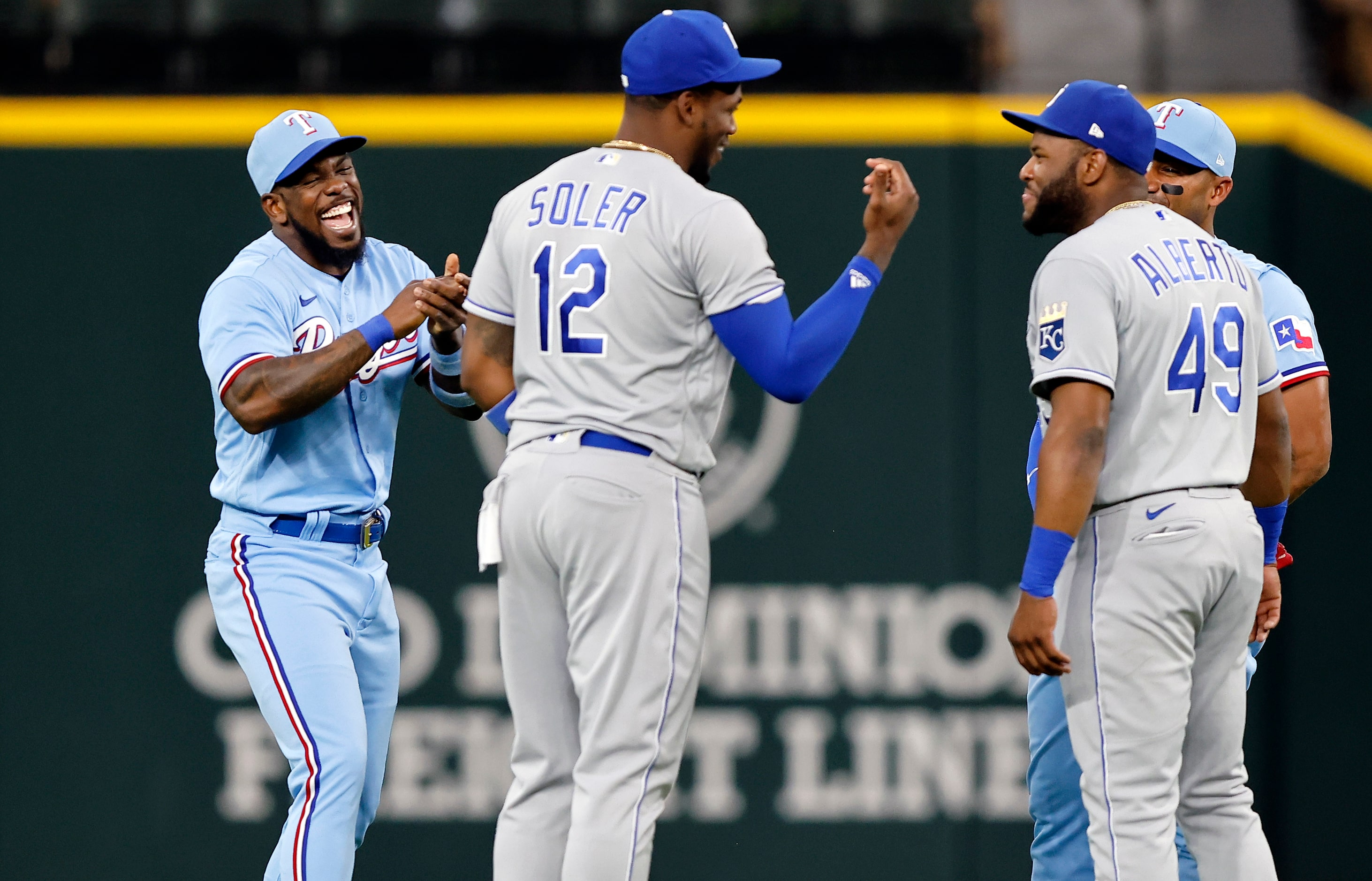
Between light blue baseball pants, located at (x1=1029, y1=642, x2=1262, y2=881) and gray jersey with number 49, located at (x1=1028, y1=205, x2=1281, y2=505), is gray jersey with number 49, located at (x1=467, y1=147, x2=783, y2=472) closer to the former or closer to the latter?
gray jersey with number 49, located at (x1=1028, y1=205, x2=1281, y2=505)

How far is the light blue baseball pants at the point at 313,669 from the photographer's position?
321cm

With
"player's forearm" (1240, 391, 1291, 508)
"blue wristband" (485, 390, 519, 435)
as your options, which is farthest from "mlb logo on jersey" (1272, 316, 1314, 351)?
"blue wristband" (485, 390, 519, 435)

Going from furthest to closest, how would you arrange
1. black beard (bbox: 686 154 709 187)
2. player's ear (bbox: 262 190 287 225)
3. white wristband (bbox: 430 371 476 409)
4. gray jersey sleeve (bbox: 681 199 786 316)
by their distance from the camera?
white wristband (bbox: 430 371 476 409) < player's ear (bbox: 262 190 287 225) < black beard (bbox: 686 154 709 187) < gray jersey sleeve (bbox: 681 199 786 316)

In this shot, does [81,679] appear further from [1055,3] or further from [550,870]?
[1055,3]

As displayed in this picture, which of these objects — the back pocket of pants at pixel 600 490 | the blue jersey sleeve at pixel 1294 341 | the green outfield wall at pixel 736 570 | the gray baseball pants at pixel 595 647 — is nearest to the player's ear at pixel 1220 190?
the blue jersey sleeve at pixel 1294 341

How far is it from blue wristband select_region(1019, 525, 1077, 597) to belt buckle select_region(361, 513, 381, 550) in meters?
1.50

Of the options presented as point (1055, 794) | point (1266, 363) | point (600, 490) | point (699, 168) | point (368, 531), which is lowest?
point (1055, 794)

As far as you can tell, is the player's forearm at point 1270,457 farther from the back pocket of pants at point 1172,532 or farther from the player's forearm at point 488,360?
the player's forearm at point 488,360

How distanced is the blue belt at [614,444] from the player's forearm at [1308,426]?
5.49 feet

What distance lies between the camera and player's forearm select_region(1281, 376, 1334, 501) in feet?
11.8

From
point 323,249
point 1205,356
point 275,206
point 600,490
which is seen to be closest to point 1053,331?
point 1205,356

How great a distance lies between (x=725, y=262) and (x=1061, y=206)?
0.84 metres

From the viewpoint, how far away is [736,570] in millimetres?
4668

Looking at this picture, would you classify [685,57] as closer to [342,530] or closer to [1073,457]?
[1073,457]
